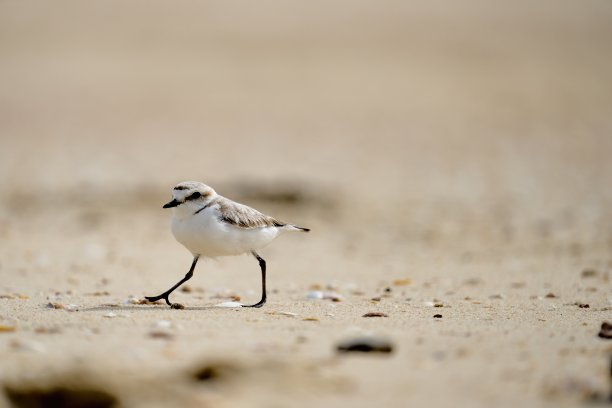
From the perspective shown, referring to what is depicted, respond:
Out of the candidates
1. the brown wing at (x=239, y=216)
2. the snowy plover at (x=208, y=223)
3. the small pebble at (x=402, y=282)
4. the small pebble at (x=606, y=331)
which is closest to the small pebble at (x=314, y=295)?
the snowy plover at (x=208, y=223)

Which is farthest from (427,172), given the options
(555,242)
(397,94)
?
(397,94)

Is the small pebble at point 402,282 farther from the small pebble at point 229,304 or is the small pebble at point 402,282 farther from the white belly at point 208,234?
the white belly at point 208,234

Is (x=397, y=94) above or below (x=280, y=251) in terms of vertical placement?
above

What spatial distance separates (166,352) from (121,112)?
20169mm

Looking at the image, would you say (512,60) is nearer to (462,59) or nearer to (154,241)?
(462,59)

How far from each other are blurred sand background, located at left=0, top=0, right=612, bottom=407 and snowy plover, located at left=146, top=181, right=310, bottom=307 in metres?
0.52

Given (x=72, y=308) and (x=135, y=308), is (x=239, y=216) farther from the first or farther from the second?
(x=72, y=308)

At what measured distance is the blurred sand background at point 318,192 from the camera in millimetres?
4449

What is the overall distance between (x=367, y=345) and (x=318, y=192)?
8849 mm

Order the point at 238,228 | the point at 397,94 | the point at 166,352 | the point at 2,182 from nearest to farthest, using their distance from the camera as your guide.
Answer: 1. the point at 166,352
2. the point at 238,228
3. the point at 2,182
4. the point at 397,94

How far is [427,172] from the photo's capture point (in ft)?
53.7

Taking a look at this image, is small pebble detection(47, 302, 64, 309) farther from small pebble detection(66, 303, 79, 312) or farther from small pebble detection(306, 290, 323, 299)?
small pebble detection(306, 290, 323, 299)

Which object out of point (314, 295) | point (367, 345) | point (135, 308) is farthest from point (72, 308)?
point (367, 345)

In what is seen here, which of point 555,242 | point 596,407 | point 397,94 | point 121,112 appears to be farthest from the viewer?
point 397,94
